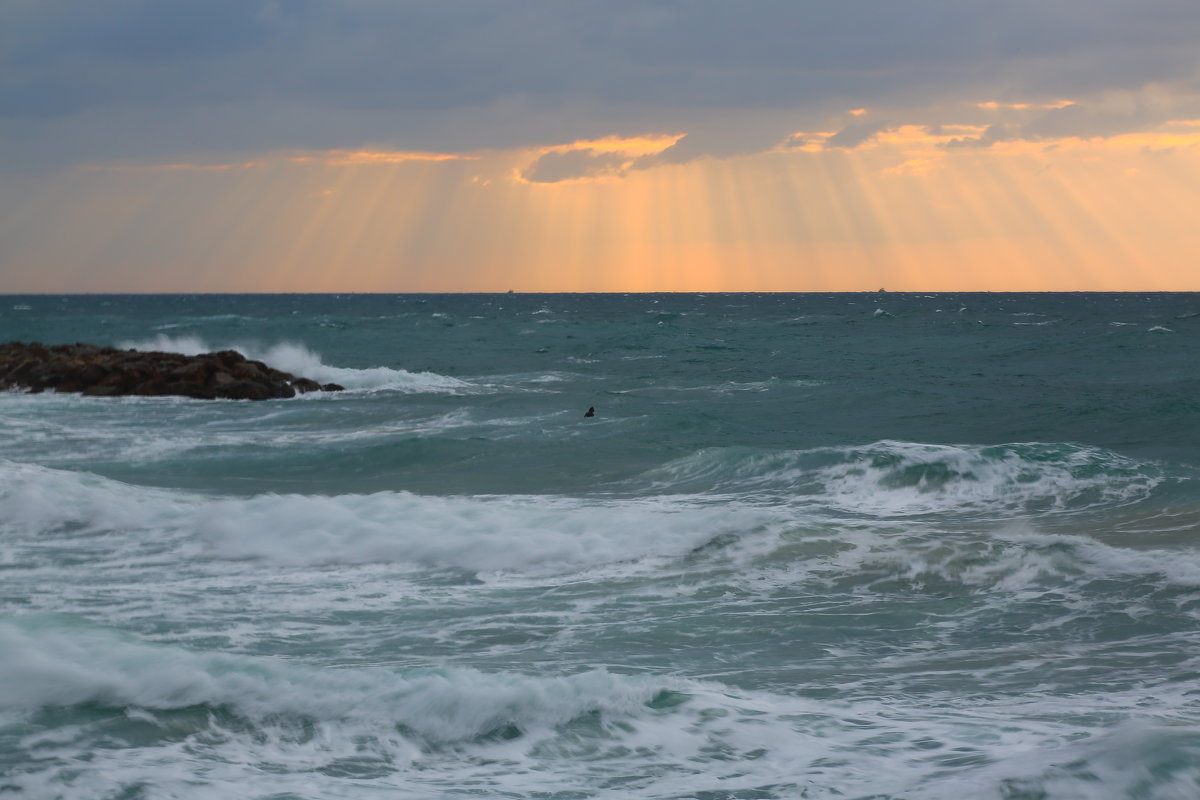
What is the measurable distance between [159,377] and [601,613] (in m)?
22.9

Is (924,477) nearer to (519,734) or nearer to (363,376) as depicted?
(519,734)

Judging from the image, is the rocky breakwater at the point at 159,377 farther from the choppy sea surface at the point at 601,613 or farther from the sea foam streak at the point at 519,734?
the sea foam streak at the point at 519,734

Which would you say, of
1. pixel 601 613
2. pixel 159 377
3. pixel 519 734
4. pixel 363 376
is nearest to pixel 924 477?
pixel 601 613

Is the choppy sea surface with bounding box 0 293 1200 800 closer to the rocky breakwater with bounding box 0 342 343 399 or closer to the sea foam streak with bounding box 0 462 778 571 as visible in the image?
the sea foam streak with bounding box 0 462 778 571

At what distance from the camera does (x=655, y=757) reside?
5.80 metres

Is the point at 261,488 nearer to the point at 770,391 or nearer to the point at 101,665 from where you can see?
the point at 101,665

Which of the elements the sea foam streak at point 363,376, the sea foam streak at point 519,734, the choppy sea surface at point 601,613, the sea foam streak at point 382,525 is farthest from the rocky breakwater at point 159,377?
the sea foam streak at point 519,734

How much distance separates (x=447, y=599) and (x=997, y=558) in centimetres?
486

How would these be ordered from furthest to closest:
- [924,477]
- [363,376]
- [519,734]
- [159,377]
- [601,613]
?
[363,376] → [159,377] → [924,477] → [601,613] → [519,734]

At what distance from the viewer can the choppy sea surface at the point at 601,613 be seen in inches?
223

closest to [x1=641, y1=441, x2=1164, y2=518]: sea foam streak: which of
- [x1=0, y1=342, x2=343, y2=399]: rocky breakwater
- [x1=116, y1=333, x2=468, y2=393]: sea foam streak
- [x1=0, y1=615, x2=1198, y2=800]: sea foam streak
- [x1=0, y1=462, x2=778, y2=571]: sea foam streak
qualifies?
[x1=0, y1=462, x2=778, y2=571]: sea foam streak

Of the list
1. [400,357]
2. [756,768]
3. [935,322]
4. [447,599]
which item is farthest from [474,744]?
[935,322]

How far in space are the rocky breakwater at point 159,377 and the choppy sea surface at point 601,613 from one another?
640 cm

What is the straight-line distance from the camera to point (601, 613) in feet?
28.5
